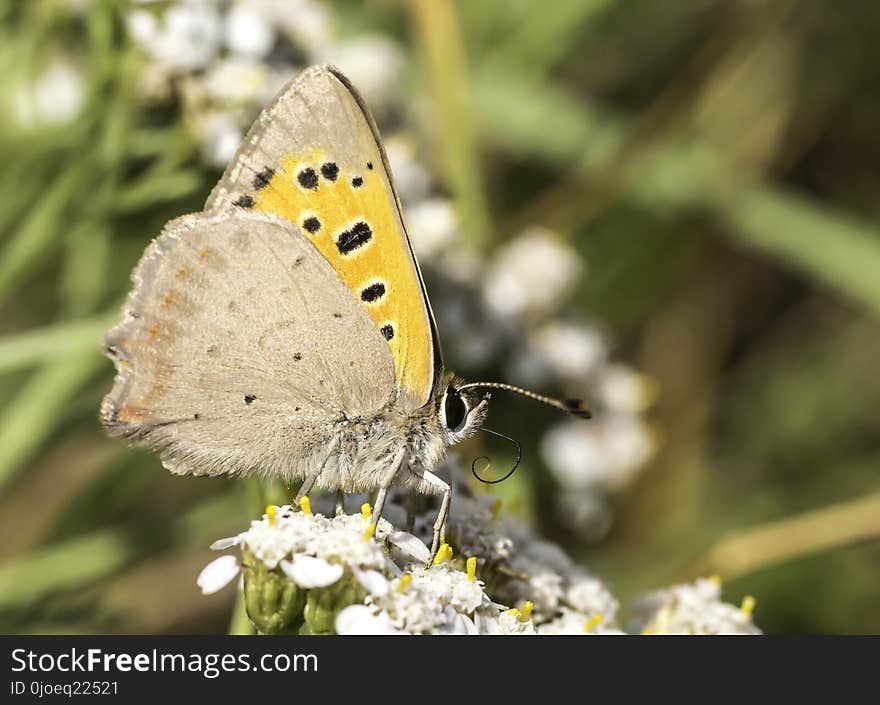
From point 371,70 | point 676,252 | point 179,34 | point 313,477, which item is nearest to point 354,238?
point 313,477

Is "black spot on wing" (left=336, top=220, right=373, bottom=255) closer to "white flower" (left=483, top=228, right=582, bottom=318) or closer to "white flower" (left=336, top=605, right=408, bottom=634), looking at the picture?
"white flower" (left=336, top=605, right=408, bottom=634)

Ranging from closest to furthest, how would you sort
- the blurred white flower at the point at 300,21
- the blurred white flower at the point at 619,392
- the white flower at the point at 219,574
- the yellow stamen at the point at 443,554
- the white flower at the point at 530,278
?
the white flower at the point at 219,574 → the yellow stamen at the point at 443,554 → the blurred white flower at the point at 300,21 → the white flower at the point at 530,278 → the blurred white flower at the point at 619,392

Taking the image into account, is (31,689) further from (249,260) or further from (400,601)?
(249,260)

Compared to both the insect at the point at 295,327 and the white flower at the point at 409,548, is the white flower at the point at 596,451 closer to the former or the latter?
the insect at the point at 295,327

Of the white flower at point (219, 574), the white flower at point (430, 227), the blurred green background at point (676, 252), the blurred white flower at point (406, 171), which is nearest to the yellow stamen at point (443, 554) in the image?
the white flower at point (219, 574)

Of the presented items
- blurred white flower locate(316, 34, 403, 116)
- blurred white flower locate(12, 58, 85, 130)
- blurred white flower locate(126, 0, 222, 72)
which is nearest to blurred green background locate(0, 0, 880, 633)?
blurred white flower locate(12, 58, 85, 130)

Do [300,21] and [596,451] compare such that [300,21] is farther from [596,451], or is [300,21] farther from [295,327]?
[596,451]
